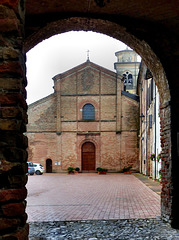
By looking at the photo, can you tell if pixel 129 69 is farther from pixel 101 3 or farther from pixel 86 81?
pixel 101 3

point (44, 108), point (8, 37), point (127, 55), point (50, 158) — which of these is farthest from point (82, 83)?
point (8, 37)

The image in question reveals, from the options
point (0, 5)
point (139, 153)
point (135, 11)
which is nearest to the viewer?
point (0, 5)

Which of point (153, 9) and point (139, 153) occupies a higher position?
point (153, 9)

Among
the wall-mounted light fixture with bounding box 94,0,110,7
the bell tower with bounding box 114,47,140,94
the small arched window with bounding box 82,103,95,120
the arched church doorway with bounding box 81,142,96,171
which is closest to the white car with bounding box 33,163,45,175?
the arched church doorway with bounding box 81,142,96,171

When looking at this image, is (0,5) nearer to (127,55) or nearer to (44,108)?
(44,108)

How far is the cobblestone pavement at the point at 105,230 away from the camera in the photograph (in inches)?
204

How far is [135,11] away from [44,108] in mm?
26562

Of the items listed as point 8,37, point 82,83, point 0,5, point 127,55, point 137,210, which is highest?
point 127,55

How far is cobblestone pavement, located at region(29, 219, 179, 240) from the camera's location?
5.17 m

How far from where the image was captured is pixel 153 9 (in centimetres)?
550

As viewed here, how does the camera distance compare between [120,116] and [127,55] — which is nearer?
[120,116]

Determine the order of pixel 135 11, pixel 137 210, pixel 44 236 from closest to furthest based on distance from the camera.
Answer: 1. pixel 44 236
2. pixel 135 11
3. pixel 137 210

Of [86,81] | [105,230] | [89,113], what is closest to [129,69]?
[86,81]

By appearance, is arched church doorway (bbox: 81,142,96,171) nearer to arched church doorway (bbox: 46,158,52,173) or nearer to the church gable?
arched church doorway (bbox: 46,158,52,173)
